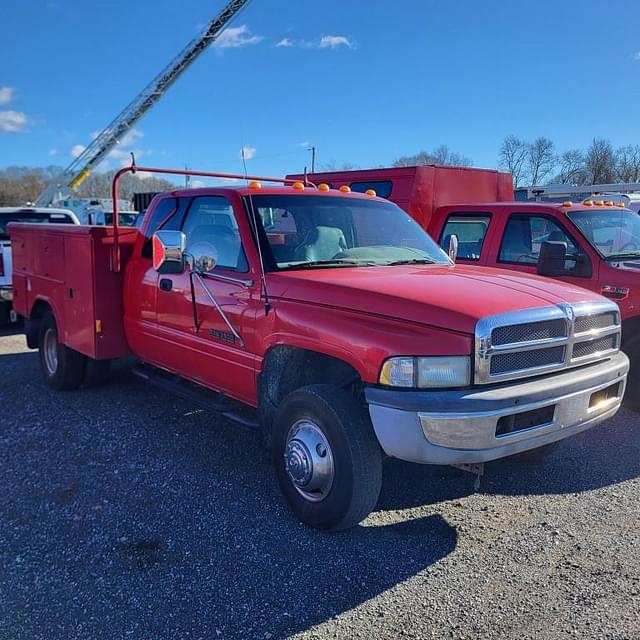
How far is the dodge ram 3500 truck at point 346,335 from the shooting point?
2.97 m

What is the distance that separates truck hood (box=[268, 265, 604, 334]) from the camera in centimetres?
304

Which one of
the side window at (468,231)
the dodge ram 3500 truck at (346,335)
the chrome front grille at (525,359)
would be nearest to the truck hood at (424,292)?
the dodge ram 3500 truck at (346,335)

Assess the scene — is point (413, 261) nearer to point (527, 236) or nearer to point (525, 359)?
point (525, 359)

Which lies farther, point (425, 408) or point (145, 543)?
point (145, 543)

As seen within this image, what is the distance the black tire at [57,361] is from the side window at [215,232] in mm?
2289

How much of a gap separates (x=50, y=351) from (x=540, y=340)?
5272mm

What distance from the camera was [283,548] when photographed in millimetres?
3338

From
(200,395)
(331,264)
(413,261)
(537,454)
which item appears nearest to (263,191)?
(331,264)

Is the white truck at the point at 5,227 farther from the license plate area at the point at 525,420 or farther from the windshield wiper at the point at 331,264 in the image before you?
the license plate area at the point at 525,420

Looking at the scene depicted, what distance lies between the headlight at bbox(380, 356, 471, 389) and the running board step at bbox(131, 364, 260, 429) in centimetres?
141

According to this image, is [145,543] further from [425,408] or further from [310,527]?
[425,408]

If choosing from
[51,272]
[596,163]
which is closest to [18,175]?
[596,163]

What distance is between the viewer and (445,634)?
267 cm

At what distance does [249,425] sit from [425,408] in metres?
1.55
